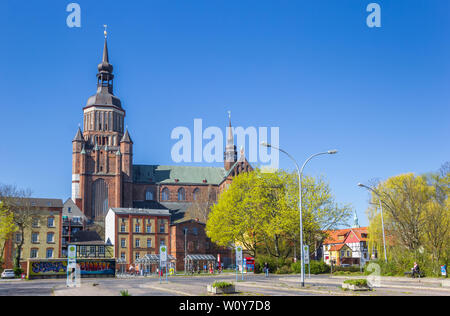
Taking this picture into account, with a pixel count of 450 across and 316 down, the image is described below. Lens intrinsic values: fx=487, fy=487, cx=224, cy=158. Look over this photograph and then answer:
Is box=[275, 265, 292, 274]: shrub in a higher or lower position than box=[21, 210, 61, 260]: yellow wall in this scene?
→ lower

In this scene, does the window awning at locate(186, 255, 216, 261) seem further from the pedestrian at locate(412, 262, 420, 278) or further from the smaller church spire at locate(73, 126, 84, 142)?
the smaller church spire at locate(73, 126, 84, 142)

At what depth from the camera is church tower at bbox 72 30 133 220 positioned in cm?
10562

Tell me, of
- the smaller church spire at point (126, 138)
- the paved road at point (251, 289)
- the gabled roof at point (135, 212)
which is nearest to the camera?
the paved road at point (251, 289)

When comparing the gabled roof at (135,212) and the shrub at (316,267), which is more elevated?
the gabled roof at (135,212)

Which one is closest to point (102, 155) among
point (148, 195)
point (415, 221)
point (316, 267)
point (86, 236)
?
point (148, 195)

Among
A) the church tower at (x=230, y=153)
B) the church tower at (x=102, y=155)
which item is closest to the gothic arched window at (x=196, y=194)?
the church tower at (x=230, y=153)

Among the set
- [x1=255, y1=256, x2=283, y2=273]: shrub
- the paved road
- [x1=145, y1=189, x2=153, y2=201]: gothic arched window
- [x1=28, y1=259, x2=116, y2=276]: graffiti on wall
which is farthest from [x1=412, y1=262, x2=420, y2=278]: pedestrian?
[x1=145, y1=189, x2=153, y2=201]: gothic arched window

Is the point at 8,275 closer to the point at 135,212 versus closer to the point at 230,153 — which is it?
the point at 135,212

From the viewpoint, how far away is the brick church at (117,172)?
106m

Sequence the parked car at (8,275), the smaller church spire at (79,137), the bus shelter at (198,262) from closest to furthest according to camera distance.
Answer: the parked car at (8,275) < the bus shelter at (198,262) < the smaller church spire at (79,137)

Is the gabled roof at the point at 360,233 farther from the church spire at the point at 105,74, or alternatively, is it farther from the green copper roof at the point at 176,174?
the church spire at the point at 105,74

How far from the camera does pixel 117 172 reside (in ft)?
354
